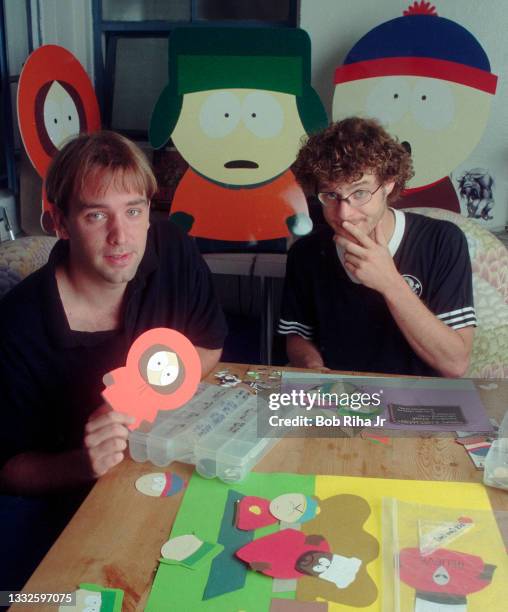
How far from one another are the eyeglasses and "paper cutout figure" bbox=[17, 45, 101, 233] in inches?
51.4

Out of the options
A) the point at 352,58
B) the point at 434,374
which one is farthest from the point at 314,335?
the point at 352,58

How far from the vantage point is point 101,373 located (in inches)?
46.4

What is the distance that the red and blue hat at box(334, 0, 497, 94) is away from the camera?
2.34 m

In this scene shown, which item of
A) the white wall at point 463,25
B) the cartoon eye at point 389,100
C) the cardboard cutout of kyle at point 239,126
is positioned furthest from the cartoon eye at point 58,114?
the cartoon eye at point 389,100

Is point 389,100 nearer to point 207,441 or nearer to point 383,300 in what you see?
point 383,300

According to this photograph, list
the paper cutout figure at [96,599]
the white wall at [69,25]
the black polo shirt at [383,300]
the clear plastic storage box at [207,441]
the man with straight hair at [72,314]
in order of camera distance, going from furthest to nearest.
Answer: the white wall at [69,25] < the black polo shirt at [383,300] < the man with straight hair at [72,314] < the clear plastic storage box at [207,441] < the paper cutout figure at [96,599]

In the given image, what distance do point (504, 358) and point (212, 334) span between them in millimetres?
846

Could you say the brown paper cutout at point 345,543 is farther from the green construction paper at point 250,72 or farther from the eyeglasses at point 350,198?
the green construction paper at point 250,72

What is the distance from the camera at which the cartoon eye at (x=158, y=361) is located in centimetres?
89

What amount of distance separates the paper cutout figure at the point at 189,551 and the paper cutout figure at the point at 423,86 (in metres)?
1.92

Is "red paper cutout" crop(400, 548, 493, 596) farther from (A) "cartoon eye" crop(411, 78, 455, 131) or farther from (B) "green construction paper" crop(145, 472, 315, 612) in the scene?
(A) "cartoon eye" crop(411, 78, 455, 131)

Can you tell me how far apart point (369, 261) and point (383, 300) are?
6.0 inches

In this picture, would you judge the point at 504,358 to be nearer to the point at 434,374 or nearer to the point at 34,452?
the point at 434,374

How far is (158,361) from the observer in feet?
2.95
